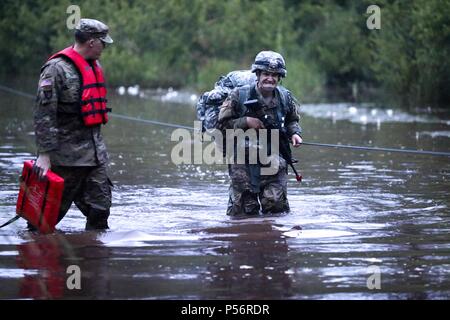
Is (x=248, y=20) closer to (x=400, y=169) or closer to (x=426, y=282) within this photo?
(x=400, y=169)

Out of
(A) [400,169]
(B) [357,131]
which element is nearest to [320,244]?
(A) [400,169]

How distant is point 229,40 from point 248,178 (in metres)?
28.5

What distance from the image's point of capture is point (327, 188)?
40.7 feet

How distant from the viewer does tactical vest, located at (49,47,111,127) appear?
8.73 meters

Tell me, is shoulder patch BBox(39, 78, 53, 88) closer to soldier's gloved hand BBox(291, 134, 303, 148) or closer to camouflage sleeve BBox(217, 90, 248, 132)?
camouflage sleeve BBox(217, 90, 248, 132)

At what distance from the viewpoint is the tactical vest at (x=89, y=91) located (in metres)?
8.73

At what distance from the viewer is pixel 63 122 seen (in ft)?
29.0

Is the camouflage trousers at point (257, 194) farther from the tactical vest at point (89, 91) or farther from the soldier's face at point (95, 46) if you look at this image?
the soldier's face at point (95, 46)

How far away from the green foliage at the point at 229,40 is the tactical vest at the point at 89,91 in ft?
57.7

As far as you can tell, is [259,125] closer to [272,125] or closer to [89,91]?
[272,125]
